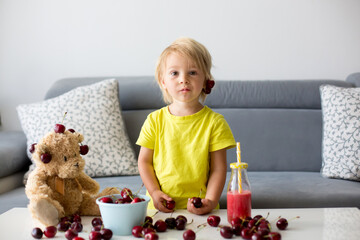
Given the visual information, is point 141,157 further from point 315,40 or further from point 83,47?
point 315,40

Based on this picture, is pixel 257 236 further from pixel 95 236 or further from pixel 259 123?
pixel 259 123

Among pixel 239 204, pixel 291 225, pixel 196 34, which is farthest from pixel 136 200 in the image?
pixel 196 34

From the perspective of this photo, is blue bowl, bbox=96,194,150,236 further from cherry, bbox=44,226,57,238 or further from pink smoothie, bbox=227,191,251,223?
pink smoothie, bbox=227,191,251,223

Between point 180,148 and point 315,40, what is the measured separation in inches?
63.9

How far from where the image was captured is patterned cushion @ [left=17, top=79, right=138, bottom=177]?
2.18 metres

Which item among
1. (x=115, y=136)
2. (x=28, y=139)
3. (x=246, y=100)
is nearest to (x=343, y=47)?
(x=246, y=100)

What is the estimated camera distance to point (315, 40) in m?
2.75

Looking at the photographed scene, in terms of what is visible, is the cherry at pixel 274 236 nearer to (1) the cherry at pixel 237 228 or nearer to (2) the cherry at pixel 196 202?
(1) the cherry at pixel 237 228

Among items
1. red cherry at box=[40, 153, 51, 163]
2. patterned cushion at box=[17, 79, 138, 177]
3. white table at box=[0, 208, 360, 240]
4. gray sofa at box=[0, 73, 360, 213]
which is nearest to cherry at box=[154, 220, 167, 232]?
white table at box=[0, 208, 360, 240]

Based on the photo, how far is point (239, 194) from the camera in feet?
3.78

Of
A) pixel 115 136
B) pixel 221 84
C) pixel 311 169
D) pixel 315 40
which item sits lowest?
pixel 311 169

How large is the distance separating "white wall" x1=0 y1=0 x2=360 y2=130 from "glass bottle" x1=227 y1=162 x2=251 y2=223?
1.66 m

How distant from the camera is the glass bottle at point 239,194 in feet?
3.76

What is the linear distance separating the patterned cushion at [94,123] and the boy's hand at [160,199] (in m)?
0.77
